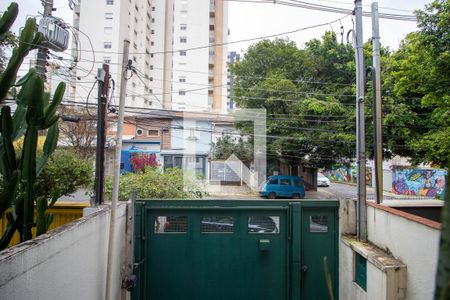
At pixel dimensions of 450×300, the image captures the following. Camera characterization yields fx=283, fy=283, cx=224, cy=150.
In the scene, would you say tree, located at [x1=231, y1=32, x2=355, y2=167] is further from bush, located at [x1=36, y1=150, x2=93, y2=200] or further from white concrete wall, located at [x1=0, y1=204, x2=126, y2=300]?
white concrete wall, located at [x1=0, y1=204, x2=126, y2=300]

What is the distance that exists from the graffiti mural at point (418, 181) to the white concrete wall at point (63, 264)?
843 inches

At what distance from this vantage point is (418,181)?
19.8 metres

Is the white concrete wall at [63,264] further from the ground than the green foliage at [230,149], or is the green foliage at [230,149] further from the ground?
the green foliage at [230,149]

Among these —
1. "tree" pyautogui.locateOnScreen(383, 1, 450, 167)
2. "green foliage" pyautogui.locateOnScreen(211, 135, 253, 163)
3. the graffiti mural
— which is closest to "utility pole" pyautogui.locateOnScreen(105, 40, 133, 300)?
"tree" pyautogui.locateOnScreen(383, 1, 450, 167)

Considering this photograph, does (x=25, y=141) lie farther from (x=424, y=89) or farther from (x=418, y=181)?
(x=418, y=181)

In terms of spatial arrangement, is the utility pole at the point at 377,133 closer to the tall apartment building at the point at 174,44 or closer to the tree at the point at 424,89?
the tree at the point at 424,89

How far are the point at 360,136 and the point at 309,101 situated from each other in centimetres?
779

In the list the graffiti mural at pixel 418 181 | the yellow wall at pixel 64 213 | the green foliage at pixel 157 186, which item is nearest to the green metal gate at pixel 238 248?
the yellow wall at pixel 64 213

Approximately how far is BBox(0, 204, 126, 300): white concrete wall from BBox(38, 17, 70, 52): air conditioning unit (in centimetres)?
392

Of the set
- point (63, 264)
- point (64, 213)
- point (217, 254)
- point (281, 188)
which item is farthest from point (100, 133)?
point (281, 188)

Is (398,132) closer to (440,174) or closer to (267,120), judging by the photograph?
(267,120)

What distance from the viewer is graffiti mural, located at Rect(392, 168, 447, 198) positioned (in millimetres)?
19062

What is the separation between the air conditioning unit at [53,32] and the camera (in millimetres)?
5723

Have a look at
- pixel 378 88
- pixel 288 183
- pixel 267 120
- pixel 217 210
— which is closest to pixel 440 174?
pixel 288 183
